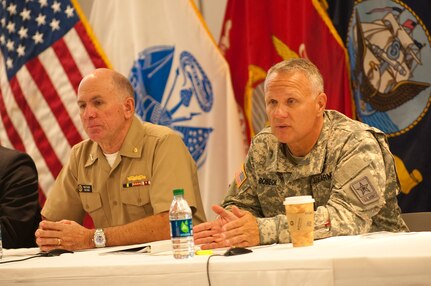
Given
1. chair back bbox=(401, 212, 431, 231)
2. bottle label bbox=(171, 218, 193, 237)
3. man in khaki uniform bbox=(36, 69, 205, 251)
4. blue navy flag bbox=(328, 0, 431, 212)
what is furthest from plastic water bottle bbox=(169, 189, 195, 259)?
blue navy flag bbox=(328, 0, 431, 212)

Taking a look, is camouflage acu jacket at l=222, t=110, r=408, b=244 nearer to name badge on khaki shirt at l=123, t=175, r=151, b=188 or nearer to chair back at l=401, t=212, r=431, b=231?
chair back at l=401, t=212, r=431, b=231

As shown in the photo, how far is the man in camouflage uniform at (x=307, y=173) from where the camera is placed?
261 cm

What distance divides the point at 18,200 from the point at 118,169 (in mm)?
698

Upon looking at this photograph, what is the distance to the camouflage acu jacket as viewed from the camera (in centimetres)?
265

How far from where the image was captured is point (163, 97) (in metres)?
4.98

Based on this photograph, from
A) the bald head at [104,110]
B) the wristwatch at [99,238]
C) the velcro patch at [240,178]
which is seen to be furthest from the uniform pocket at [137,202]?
the velcro patch at [240,178]

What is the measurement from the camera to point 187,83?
4965 mm

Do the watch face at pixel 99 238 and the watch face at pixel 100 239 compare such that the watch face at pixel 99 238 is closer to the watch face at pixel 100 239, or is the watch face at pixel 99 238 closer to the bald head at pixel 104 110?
the watch face at pixel 100 239

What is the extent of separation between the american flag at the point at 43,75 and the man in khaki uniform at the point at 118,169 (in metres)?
1.48

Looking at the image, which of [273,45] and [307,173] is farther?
[273,45]

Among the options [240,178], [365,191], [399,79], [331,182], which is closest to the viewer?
[365,191]

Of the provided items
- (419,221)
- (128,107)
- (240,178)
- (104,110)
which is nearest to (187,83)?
(128,107)

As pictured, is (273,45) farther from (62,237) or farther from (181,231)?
Result: (181,231)

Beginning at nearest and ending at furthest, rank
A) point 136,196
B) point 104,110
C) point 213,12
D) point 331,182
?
point 331,182
point 136,196
point 104,110
point 213,12
